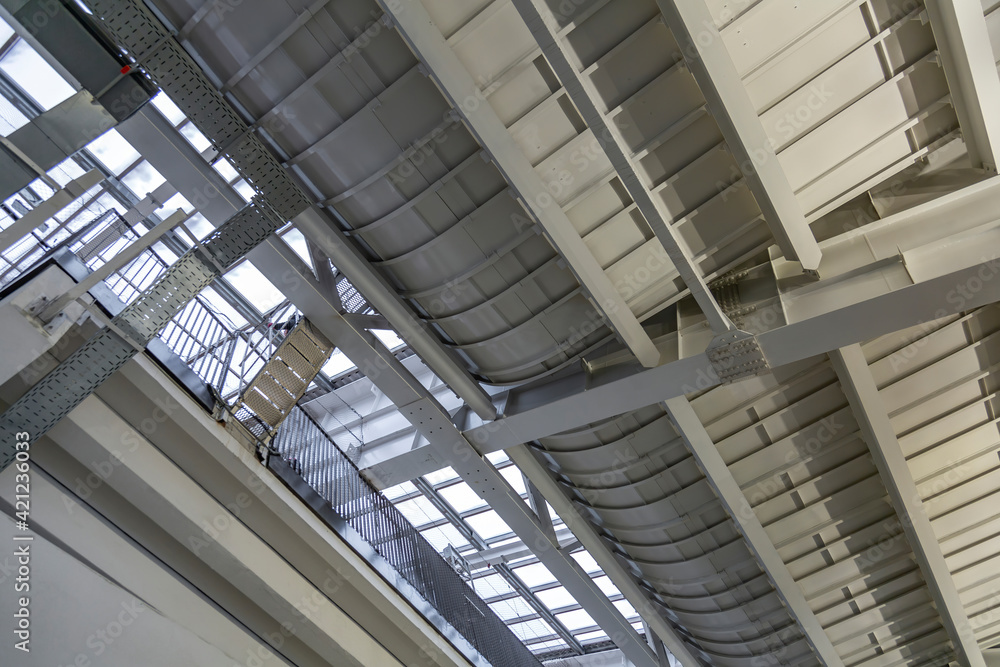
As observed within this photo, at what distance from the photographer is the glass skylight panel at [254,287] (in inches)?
480

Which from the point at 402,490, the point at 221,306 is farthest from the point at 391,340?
the point at 402,490

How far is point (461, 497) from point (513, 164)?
10371mm

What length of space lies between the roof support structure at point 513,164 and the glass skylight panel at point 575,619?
11.3 metres

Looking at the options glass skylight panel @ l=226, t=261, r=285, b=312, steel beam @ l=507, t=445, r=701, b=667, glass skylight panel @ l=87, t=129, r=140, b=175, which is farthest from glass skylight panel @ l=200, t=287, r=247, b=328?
steel beam @ l=507, t=445, r=701, b=667

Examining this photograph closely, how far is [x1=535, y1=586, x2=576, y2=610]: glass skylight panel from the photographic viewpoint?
15266 mm

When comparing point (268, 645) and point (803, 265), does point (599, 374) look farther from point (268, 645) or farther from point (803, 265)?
point (268, 645)

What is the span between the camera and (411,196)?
550 cm

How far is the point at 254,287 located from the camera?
12.4 meters

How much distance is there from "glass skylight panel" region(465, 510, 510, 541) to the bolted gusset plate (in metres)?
9.35

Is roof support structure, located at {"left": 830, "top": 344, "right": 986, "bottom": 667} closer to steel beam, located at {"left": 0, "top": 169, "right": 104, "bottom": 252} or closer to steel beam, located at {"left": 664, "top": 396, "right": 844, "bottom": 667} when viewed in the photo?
steel beam, located at {"left": 664, "top": 396, "right": 844, "bottom": 667}

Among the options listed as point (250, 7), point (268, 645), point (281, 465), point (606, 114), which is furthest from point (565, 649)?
point (250, 7)

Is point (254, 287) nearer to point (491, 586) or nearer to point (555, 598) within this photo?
point (491, 586)

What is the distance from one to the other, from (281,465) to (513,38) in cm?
501

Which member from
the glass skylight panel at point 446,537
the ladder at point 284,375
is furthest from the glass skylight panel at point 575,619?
the ladder at point 284,375
